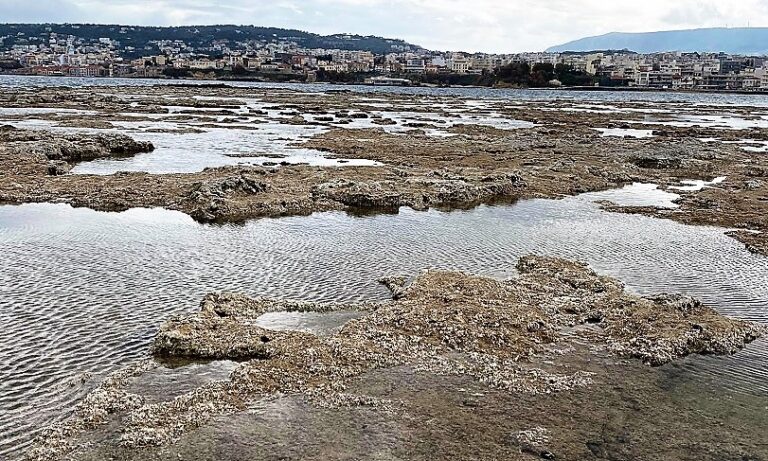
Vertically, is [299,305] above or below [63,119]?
below

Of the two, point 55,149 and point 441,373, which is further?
point 55,149

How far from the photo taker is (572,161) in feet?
154

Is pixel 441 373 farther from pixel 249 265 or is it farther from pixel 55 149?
pixel 55 149

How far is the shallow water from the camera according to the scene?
47.6ft

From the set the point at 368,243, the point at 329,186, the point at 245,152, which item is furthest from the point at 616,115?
the point at 368,243

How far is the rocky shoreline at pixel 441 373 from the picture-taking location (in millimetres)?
11430

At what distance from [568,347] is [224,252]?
12495mm

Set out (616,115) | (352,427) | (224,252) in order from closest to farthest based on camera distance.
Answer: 1. (352,427)
2. (224,252)
3. (616,115)

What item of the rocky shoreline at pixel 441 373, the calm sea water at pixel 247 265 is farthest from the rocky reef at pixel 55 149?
the rocky shoreline at pixel 441 373

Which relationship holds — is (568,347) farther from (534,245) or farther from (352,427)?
(534,245)

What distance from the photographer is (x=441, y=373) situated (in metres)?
14.1

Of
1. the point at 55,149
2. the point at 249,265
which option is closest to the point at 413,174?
the point at 249,265

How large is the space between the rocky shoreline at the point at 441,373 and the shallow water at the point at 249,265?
923 millimetres

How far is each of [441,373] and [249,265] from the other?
31.2 ft
